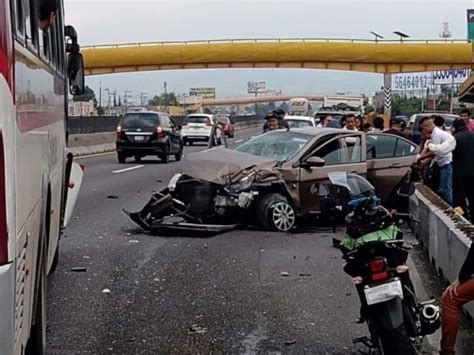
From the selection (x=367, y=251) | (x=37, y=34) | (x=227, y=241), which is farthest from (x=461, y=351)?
(x=227, y=241)

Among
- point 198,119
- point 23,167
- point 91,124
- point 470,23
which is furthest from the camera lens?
point 198,119

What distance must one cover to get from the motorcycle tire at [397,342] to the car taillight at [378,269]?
0.37 meters

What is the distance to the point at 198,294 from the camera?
927cm

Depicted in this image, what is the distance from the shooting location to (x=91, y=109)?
269 feet

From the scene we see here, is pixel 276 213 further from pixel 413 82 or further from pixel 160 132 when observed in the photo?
pixel 413 82

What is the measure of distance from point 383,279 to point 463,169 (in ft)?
28.7

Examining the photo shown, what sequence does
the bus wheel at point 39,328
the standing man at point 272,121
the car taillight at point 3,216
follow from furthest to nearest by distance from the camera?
1. the standing man at point 272,121
2. the bus wheel at point 39,328
3. the car taillight at point 3,216

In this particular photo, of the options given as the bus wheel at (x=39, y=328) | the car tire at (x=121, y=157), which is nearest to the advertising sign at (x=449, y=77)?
the car tire at (x=121, y=157)

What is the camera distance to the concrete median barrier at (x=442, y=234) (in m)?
8.80

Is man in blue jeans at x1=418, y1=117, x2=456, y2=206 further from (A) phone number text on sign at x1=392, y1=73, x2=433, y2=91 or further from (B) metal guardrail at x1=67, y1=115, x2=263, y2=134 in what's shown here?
(A) phone number text on sign at x1=392, y1=73, x2=433, y2=91

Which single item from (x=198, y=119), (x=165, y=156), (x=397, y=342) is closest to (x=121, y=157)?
(x=165, y=156)

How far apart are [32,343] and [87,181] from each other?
16.8 meters

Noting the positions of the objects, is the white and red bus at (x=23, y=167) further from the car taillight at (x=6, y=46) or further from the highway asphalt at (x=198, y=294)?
the highway asphalt at (x=198, y=294)

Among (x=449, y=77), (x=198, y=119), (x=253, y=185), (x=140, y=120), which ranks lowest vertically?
(x=198, y=119)
